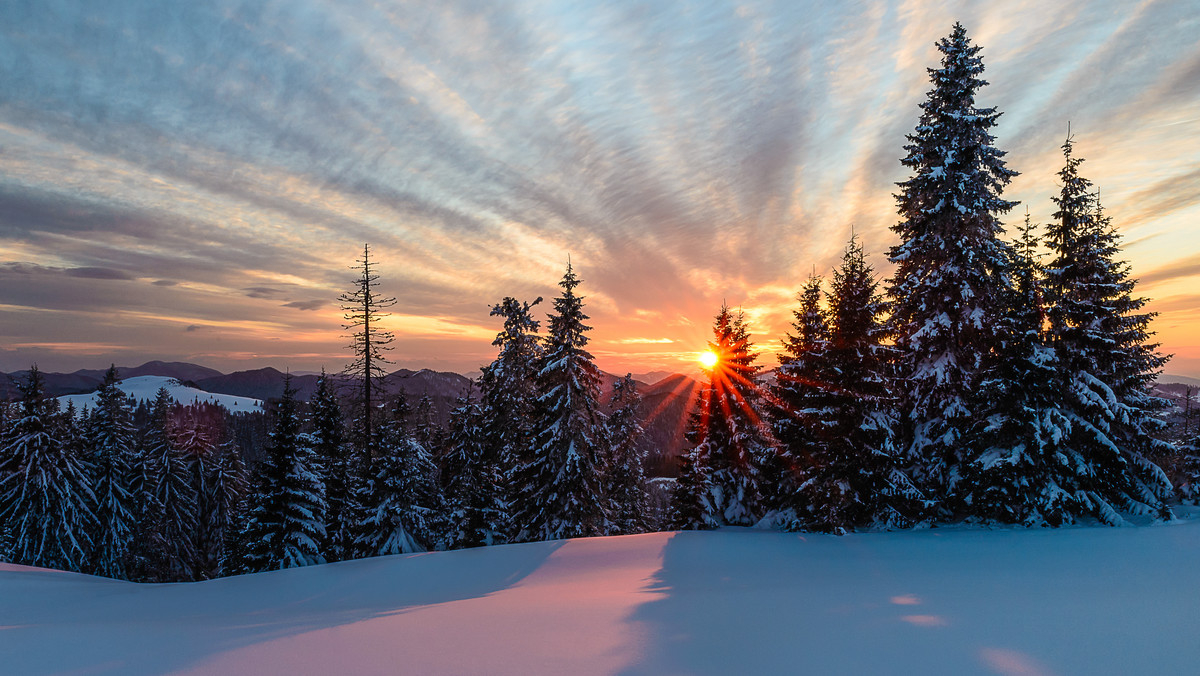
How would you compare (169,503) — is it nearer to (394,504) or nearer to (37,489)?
(37,489)

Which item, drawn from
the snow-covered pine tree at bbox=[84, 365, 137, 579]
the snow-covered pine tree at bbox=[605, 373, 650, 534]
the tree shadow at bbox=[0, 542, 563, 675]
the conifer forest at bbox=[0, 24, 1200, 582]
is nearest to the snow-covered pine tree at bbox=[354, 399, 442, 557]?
the conifer forest at bbox=[0, 24, 1200, 582]

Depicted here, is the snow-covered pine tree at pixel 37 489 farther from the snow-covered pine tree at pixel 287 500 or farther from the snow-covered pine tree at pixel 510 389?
the snow-covered pine tree at pixel 510 389

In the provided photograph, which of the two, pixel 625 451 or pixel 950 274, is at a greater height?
→ pixel 950 274

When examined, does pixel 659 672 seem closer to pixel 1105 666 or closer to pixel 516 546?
pixel 1105 666

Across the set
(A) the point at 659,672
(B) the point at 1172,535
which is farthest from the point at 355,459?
(B) the point at 1172,535

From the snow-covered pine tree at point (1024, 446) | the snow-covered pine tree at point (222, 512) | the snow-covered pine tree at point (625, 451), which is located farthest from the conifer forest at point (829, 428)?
the snow-covered pine tree at point (625, 451)

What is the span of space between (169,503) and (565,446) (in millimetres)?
30745

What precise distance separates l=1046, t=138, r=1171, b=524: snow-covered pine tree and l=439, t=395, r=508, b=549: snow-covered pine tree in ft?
81.4

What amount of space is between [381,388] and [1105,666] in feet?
83.8

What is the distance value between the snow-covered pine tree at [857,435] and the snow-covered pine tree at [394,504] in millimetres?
20356

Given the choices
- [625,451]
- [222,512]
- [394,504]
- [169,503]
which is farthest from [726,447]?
[222,512]

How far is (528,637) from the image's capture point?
4.39m

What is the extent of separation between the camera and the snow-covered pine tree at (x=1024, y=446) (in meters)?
13.7

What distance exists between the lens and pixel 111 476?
101 feet
